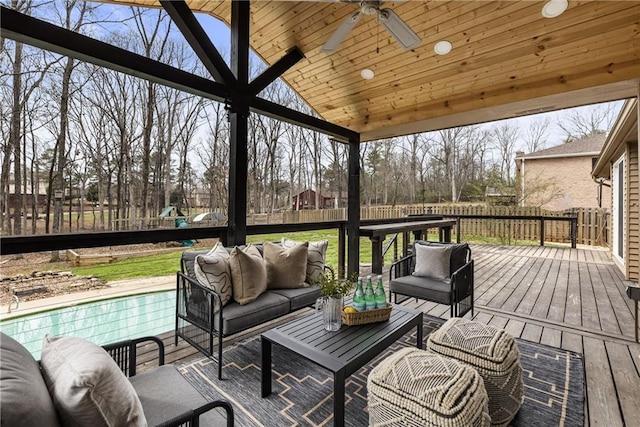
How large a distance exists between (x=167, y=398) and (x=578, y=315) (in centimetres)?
452

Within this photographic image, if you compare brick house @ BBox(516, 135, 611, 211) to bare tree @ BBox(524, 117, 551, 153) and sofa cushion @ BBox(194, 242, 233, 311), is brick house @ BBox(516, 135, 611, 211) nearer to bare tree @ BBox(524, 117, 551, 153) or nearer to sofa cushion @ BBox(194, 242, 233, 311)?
bare tree @ BBox(524, 117, 551, 153)

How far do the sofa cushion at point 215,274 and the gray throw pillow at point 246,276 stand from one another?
6cm

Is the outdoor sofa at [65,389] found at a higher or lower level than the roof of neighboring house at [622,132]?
lower

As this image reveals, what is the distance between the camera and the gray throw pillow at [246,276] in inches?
104

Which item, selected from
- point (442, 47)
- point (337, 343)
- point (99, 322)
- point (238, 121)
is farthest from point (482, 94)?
point (99, 322)

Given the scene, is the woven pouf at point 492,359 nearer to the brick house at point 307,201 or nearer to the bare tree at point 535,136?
the brick house at point 307,201

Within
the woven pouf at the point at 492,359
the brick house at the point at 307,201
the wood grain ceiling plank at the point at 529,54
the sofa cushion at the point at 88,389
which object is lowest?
the woven pouf at the point at 492,359

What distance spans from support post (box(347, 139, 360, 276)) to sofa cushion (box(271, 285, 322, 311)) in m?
1.98

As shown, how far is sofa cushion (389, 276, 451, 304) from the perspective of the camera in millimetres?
3206

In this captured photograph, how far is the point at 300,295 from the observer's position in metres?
2.99

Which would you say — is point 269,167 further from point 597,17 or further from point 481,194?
point 481,194

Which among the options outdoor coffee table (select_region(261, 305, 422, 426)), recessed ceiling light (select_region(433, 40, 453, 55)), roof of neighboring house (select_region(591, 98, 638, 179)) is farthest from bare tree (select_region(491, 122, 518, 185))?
outdoor coffee table (select_region(261, 305, 422, 426))

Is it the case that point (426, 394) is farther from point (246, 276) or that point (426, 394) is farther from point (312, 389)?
point (246, 276)

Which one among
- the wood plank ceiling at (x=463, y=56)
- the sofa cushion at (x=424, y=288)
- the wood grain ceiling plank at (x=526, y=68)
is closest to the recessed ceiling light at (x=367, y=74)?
the wood plank ceiling at (x=463, y=56)
